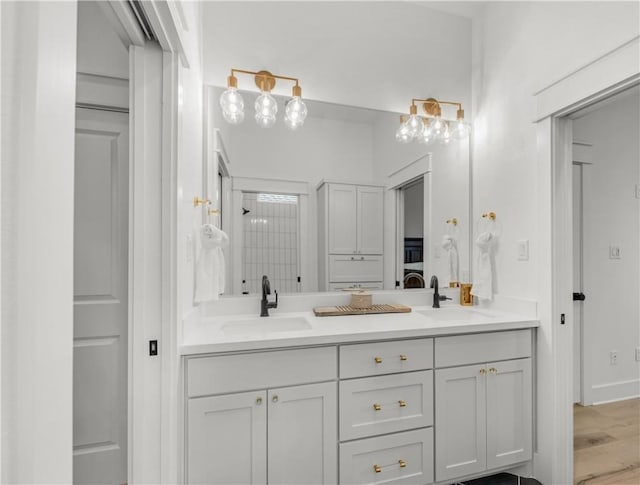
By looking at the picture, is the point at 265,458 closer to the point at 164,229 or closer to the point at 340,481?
the point at 340,481

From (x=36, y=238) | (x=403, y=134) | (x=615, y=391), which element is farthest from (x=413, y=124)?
(x=615, y=391)

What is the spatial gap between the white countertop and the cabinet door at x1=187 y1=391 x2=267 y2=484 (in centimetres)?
22

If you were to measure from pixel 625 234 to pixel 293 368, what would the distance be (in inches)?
123

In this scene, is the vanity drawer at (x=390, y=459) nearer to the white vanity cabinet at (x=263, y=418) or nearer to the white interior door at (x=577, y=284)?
the white vanity cabinet at (x=263, y=418)

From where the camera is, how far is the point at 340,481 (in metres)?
1.40

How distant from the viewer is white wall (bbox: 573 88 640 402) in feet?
8.54

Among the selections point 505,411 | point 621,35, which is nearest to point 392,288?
point 505,411

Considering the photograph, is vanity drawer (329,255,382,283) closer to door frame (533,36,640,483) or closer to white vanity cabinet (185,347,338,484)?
white vanity cabinet (185,347,338,484)

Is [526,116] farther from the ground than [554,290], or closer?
farther from the ground

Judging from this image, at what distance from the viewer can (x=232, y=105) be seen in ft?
5.85

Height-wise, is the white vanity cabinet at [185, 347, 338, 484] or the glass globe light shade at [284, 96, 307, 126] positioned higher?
the glass globe light shade at [284, 96, 307, 126]

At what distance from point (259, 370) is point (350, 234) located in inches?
40.4

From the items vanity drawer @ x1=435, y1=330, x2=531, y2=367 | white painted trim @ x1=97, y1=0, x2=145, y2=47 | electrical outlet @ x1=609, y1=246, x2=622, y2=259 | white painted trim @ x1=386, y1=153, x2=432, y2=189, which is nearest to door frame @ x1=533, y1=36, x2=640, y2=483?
vanity drawer @ x1=435, y1=330, x2=531, y2=367

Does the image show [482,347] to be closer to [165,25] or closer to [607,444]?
[607,444]
